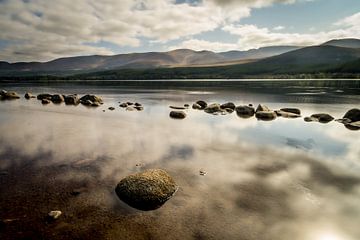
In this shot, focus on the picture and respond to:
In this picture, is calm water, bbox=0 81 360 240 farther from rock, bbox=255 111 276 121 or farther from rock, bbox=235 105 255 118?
rock, bbox=235 105 255 118

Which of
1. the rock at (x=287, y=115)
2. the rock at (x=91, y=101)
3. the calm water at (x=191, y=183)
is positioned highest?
the rock at (x=91, y=101)

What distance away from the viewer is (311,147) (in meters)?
18.4

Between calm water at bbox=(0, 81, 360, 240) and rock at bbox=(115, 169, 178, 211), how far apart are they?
43 centimetres

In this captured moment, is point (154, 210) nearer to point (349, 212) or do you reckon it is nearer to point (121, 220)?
point (121, 220)

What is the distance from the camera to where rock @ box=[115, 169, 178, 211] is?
1036 cm

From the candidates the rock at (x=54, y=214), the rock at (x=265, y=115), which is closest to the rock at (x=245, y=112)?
the rock at (x=265, y=115)

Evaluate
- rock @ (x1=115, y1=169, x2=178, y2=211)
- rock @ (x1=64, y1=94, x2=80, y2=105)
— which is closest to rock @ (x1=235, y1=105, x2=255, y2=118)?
rock @ (x1=115, y1=169, x2=178, y2=211)

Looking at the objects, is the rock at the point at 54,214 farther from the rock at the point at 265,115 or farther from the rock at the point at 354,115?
the rock at the point at 354,115

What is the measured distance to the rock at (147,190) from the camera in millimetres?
10359

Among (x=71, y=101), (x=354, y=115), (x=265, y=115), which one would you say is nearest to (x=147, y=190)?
(x=265, y=115)

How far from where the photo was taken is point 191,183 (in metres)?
12.2

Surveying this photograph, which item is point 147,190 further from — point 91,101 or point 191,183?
point 91,101

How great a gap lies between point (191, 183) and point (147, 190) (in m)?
A: 2.56

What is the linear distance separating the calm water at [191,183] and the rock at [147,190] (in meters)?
0.43
